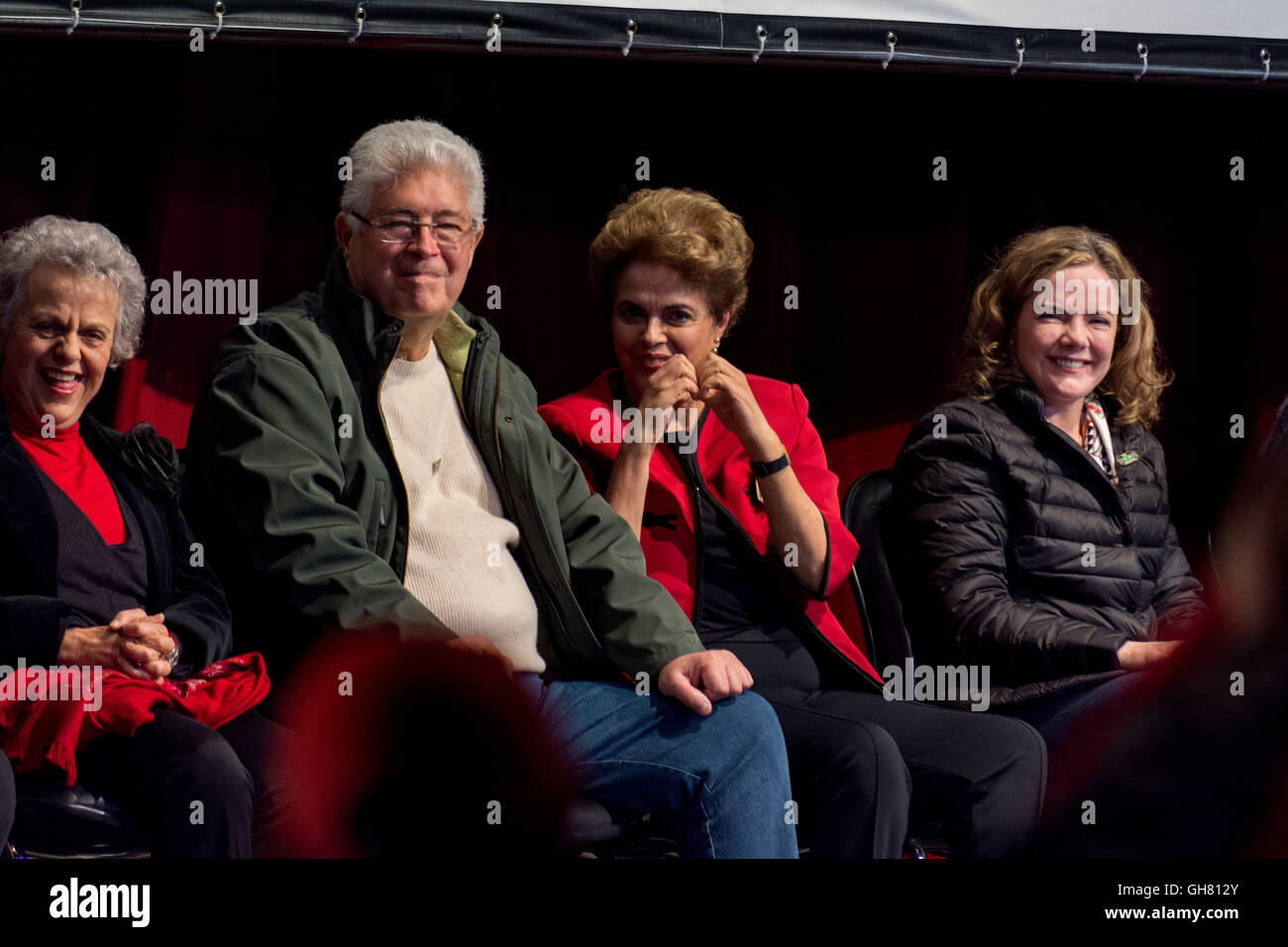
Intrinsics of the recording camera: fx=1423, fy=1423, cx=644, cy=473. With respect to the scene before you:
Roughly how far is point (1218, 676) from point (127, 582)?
1628 mm

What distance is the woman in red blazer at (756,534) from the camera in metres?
2.32

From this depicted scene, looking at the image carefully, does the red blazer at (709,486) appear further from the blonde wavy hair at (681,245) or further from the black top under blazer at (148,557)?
the black top under blazer at (148,557)

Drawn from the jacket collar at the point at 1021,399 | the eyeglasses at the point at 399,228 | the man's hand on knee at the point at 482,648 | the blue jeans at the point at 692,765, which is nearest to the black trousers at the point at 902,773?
the blue jeans at the point at 692,765

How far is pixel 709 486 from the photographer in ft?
8.92

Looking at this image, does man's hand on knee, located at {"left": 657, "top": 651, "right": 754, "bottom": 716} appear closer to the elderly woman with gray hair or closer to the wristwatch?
the wristwatch

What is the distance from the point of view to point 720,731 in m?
2.21

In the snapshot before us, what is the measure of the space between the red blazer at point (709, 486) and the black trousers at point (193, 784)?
824 mm

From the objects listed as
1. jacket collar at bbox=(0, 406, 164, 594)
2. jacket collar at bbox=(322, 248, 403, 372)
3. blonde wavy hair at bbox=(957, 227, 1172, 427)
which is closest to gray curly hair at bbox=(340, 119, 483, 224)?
jacket collar at bbox=(322, 248, 403, 372)

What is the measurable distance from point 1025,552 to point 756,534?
0.53 metres

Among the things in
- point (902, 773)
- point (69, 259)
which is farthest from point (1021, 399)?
point (69, 259)

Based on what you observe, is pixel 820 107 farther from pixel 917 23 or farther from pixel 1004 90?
pixel 917 23

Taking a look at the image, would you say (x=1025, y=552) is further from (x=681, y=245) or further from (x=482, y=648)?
(x=482, y=648)
